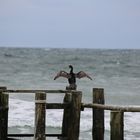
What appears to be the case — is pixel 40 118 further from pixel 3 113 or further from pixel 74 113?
pixel 3 113

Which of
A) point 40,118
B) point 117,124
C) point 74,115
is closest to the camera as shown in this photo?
point 117,124

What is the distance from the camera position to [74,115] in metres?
10.1

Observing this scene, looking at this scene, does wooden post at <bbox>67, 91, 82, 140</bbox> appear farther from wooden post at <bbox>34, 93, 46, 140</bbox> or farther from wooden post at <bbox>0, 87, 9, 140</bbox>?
wooden post at <bbox>0, 87, 9, 140</bbox>

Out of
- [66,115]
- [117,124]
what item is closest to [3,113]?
[66,115]

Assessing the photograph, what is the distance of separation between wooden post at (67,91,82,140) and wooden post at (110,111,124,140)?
1227mm

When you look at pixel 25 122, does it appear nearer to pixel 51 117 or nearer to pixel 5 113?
pixel 51 117

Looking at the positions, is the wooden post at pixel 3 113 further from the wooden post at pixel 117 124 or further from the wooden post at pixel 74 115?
the wooden post at pixel 117 124

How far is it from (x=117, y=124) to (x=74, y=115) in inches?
54.4

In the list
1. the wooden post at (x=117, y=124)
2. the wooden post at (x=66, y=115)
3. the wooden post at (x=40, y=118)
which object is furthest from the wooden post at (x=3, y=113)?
the wooden post at (x=117, y=124)

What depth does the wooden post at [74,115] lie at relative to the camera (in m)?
10.0

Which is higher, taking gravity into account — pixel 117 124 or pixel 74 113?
pixel 74 113

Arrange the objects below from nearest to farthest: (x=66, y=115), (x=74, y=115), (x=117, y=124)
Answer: (x=117, y=124)
(x=74, y=115)
(x=66, y=115)

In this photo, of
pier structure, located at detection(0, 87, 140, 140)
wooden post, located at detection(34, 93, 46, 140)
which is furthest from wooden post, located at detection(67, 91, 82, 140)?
wooden post, located at detection(34, 93, 46, 140)

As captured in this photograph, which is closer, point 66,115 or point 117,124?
point 117,124
